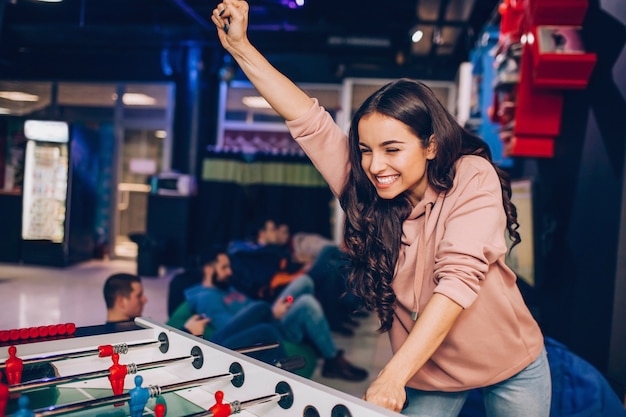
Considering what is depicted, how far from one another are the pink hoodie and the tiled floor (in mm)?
1434

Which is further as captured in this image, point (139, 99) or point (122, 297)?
point (139, 99)

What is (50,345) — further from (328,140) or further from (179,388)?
(328,140)

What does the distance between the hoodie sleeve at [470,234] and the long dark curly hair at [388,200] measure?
6cm

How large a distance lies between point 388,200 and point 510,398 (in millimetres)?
613

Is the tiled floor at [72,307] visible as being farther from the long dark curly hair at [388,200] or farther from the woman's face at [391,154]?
the woman's face at [391,154]

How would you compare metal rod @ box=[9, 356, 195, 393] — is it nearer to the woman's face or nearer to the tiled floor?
the woman's face

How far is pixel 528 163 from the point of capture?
11.9 ft

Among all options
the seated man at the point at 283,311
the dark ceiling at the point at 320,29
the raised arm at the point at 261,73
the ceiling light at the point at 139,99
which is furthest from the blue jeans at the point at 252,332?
the ceiling light at the point at 139,99

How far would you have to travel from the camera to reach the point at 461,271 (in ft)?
3.82

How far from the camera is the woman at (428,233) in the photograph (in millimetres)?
1216

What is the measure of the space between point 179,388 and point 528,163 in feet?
9.93

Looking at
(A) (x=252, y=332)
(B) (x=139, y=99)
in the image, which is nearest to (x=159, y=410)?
(A) (x=252, y=332)

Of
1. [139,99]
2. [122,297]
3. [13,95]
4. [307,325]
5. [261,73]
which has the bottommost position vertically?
[307,325]

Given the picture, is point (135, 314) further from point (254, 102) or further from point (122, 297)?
point (254, 102)
